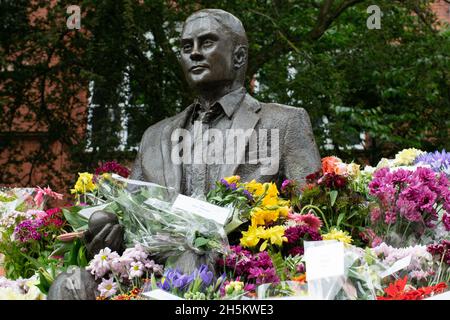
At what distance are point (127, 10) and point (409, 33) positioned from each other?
479cm

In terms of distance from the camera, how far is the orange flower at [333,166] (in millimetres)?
5426

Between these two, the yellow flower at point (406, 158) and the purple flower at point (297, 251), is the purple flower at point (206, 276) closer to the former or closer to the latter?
the purple flower at point (297, 251)

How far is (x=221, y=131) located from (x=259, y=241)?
145 cm

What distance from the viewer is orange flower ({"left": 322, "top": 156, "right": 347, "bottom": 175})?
543cm

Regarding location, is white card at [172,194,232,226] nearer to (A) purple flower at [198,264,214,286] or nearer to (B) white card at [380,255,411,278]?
(A) purple flower at [198,264,214,286]

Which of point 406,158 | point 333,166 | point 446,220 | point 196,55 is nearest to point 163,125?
point 196,55

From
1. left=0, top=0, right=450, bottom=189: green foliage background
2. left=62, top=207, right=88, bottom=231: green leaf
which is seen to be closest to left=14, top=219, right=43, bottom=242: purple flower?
left=62, top=207, right=88, bottom=231: green leaf

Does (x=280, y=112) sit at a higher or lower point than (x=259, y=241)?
higher

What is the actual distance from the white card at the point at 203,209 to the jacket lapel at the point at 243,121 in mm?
1074

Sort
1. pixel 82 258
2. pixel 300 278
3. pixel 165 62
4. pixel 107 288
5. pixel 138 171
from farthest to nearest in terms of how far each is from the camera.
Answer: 1. pixel 165 62
2. pixel 138 171
3. pixel 82 258
4. pixel 107 288
5. pixel 300 278

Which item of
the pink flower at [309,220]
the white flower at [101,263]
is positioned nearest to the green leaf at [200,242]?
the white flower at [101,263]

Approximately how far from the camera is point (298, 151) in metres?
5.77

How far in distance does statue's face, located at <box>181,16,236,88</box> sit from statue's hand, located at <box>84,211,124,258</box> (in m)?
1.55

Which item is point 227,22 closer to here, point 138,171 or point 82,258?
point 138,171
